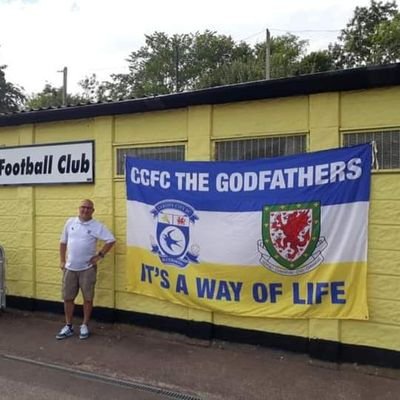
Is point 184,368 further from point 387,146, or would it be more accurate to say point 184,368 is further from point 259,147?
point 387,146

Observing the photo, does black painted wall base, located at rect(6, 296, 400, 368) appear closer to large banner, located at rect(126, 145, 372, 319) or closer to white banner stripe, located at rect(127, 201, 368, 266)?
large banner, located at rect(126, 145, 372, 319)

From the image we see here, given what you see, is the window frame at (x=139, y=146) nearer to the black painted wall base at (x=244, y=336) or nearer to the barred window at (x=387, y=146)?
the black painted wall base at (x=244, y=336)

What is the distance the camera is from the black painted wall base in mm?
5094

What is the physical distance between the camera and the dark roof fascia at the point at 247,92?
4.94m

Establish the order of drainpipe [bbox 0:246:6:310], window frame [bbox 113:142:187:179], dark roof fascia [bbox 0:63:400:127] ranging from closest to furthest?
→ dark roof fascia [bbox 0:63:400:127], window frame [bbox 113:142:187:179], drainpipe [bbox 0:246:6:310]

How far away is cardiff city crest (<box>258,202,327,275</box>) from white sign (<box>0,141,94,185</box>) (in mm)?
2483

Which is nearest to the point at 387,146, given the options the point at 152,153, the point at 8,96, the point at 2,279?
the point at 152,153

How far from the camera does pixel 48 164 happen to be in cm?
716

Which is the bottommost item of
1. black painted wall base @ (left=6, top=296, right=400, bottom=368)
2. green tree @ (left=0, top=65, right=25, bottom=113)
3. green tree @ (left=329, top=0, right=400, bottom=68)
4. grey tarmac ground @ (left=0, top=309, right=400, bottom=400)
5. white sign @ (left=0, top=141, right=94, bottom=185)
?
grey tarmac ground @ (left=0, top=309, right=400, bottom=400)

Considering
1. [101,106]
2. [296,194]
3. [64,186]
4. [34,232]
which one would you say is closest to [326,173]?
[296,194]

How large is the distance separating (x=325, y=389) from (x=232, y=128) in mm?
2760

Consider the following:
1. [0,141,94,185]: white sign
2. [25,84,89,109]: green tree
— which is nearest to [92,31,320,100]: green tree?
[25,84,89,109]: green tree

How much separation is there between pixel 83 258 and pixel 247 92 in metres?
2.66

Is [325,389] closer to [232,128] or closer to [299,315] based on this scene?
[299,315]
